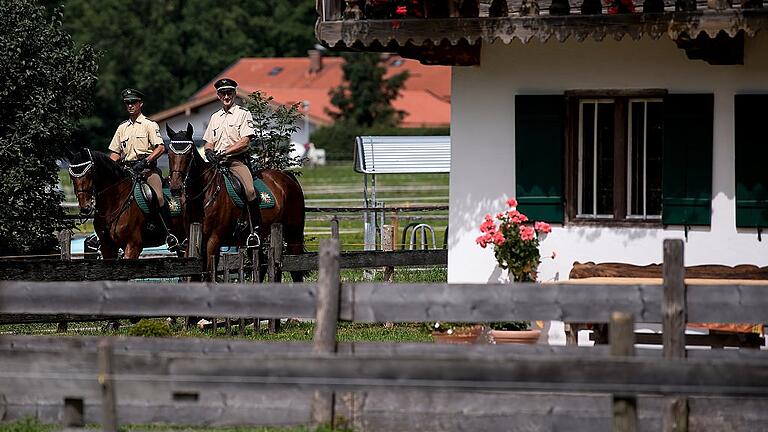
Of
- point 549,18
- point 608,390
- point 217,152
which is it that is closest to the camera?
point 608,390

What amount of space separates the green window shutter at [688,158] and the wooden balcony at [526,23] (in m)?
0.58

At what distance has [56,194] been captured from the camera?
20.9 m

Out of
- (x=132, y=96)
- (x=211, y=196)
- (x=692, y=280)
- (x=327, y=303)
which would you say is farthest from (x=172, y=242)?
(x=327, y=303)

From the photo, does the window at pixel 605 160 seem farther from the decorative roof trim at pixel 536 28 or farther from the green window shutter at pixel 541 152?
the decorative roof trim at pixel 536 28

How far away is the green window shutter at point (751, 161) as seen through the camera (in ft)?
45.8

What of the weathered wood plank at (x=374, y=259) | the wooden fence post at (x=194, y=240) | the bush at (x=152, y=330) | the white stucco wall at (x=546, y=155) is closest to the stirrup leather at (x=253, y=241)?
the weathered wood plank at (x=374, y=259)

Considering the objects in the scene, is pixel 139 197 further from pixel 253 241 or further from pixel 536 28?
pixel 536 28

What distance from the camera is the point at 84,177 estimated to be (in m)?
18.4

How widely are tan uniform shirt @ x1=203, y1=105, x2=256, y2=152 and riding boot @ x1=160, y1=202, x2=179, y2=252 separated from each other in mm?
1068

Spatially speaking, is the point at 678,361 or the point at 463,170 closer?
the point at 678,361

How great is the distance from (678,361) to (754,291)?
3.94ft

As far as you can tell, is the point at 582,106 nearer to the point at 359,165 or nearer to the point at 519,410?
the point at 519,410

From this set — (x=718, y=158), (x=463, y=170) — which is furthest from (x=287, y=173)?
(x=718, y=158)

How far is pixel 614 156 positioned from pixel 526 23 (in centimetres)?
198
